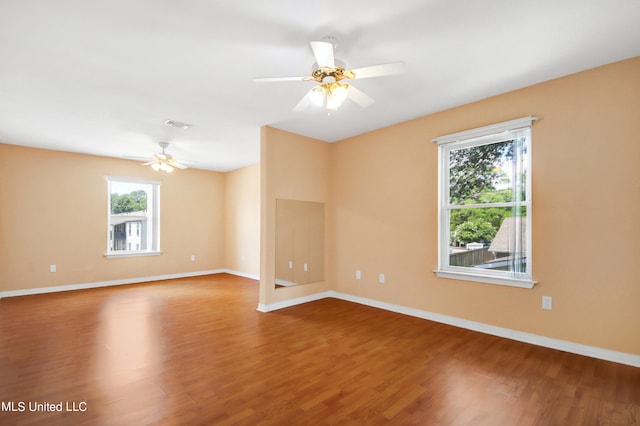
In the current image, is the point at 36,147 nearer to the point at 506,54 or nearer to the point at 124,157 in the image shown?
the point at 124,157

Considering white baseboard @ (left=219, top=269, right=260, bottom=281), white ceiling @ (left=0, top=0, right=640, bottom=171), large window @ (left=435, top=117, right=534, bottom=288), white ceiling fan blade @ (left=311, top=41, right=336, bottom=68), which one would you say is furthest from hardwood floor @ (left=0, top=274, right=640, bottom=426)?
white baseboard @ (left=219, top=269, right=260, bottom=281)

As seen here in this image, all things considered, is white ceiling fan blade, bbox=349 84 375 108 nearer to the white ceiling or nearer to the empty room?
the empty room

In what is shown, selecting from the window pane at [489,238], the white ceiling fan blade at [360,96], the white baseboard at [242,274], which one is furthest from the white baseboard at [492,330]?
the white ceiling fan blade at [360,96]

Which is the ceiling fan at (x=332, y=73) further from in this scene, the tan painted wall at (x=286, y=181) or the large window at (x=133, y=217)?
the large window at (x=133, y=217)

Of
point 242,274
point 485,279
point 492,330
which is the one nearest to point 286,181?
point 485,279

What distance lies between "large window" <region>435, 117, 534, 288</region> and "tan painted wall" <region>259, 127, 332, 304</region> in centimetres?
197

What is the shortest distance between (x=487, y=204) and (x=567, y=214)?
0.73 meters

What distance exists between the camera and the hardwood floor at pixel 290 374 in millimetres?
1929

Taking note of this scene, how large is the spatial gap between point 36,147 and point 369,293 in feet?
20.9

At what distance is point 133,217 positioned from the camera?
650cm

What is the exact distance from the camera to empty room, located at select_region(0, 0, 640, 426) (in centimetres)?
206

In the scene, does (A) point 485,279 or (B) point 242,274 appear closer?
(A) point 485,279

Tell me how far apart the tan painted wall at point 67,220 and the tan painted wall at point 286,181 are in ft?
12.2

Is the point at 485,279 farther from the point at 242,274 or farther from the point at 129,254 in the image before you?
the point at 129,254
